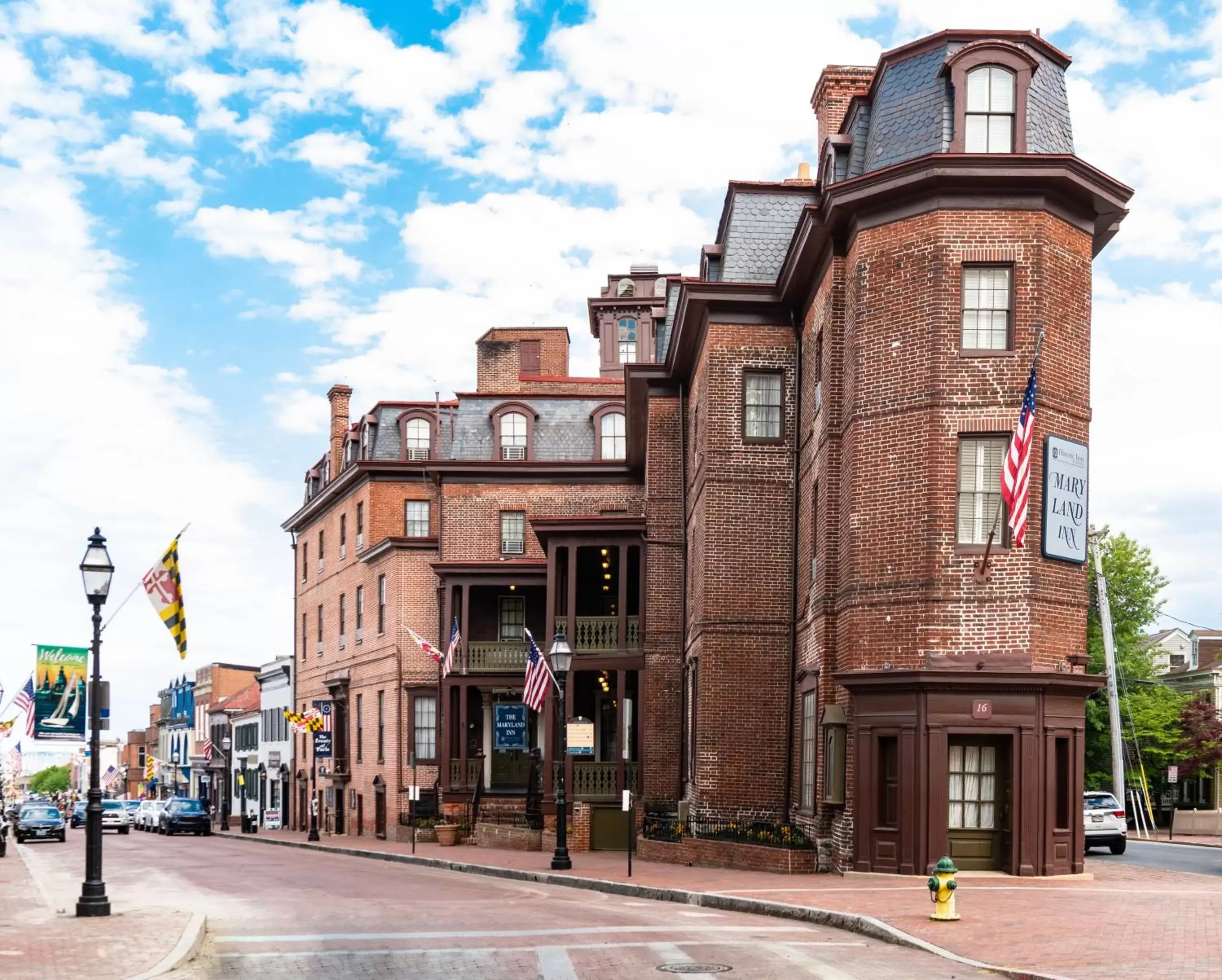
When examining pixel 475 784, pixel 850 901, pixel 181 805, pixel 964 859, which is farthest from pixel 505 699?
pixel 850 901

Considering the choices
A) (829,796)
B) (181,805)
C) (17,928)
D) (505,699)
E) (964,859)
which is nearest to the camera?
(17,928)

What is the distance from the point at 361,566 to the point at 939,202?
33.8 metres

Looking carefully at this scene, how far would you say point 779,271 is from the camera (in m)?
29.8

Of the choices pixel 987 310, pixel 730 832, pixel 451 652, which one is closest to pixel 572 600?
pixel 451 652

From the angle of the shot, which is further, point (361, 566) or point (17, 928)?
point (361, 566)

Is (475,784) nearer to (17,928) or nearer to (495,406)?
(495,406)

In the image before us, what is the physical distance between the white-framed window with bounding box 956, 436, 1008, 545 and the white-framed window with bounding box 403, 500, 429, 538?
3041 cm

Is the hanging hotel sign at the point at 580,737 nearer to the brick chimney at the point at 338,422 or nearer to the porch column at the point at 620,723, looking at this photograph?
the porch column at the point at 620,723

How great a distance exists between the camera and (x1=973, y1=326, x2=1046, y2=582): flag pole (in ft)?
72.6

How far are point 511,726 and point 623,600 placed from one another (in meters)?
5.50

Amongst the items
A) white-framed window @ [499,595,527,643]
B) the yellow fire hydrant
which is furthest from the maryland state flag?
white-framed window @ [499,595,527,643]

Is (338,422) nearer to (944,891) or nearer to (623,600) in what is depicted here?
(623,600)

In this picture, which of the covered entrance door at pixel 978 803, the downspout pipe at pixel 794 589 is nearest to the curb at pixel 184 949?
the covered entrance door at pixel 978 803

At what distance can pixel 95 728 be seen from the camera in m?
18.9
